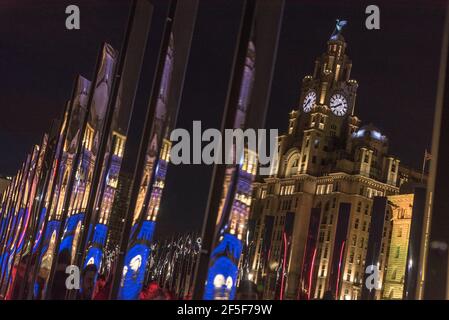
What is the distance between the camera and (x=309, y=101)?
73312 millimetres

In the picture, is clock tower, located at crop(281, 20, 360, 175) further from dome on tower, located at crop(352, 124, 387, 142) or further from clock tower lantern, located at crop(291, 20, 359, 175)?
dome on tower, located at crop(352, 124, 387, 142)

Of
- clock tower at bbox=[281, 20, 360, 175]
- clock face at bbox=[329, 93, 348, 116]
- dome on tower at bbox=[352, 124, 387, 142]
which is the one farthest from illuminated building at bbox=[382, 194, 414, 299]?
clock face at bbox=[329, 93, 348, 116]

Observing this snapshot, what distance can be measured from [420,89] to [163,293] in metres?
42.8

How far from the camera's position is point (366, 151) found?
6656 centimetres

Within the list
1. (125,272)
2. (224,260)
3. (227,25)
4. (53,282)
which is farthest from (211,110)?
(224,260)

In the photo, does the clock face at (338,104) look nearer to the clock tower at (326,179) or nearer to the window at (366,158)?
the clock tower at (326,179)

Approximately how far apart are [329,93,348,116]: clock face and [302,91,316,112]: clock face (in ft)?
6.44

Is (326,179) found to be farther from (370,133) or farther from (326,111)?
(326,111)

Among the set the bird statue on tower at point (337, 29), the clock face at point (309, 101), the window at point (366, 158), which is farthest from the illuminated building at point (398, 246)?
the bird statue on tower at point (337, 29)

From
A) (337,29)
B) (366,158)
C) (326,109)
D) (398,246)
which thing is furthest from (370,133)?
(398,246)

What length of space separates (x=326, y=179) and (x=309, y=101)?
981cm

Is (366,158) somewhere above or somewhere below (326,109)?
below
